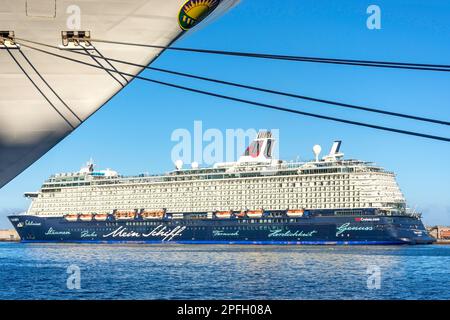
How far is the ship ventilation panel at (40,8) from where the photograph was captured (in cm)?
706

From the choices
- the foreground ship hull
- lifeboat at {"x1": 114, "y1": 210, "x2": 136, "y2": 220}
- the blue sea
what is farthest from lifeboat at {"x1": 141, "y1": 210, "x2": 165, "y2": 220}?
the blue sea

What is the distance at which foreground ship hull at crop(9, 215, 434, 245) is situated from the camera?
65.8 meters

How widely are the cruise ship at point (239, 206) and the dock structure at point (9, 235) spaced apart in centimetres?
2950

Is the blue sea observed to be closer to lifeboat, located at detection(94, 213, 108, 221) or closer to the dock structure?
lifeboat, located at detection(94, 213, 108, 221)

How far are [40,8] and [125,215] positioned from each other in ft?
242

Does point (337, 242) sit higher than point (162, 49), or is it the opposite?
point (162, 49)

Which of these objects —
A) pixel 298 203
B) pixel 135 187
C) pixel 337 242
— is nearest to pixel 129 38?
pixel 337 242

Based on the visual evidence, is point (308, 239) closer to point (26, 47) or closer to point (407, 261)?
point (407, 261)

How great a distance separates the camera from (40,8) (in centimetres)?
712

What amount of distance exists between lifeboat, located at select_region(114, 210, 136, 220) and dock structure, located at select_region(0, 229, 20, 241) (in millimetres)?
40992

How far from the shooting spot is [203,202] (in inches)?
3056

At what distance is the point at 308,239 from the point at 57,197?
3502 centimetres

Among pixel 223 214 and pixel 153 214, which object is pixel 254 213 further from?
pixel 153 214

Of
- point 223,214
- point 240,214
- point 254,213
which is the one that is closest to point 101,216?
point 223,214
